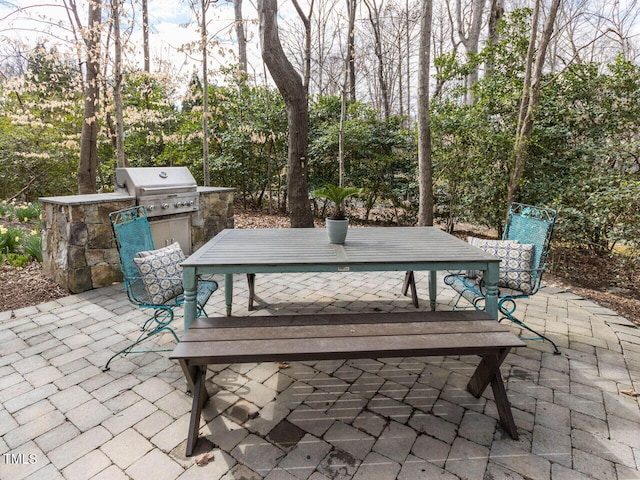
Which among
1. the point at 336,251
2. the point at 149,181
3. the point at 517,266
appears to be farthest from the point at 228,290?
the point at 517,266

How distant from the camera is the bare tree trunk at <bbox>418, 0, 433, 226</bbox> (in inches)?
205

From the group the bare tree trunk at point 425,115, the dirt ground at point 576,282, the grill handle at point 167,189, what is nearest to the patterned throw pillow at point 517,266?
the dirt ground at point 576,282

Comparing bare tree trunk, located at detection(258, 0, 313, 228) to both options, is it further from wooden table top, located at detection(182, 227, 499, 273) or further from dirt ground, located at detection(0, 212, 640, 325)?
dirt ground, located at detection(0, 212, 640, 325)

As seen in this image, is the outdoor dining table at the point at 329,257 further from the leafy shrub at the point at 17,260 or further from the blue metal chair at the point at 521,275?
the leafy shrub at the point at 17,260

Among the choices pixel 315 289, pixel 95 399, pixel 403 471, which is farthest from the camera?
pixel 315 289

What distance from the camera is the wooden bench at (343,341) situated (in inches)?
64.8

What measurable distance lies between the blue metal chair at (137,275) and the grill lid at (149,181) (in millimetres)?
1129

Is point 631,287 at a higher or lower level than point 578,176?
lower

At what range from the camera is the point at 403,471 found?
1.57 meters

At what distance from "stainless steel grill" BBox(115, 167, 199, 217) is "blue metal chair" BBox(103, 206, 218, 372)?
1119 millimetres

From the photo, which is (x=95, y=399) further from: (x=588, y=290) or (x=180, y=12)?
(x=180, y=12)

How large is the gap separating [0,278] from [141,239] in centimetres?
228

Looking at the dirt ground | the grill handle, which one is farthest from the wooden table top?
the dirt ground

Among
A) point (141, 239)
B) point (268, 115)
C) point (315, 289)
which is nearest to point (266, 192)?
point (268, 115)
